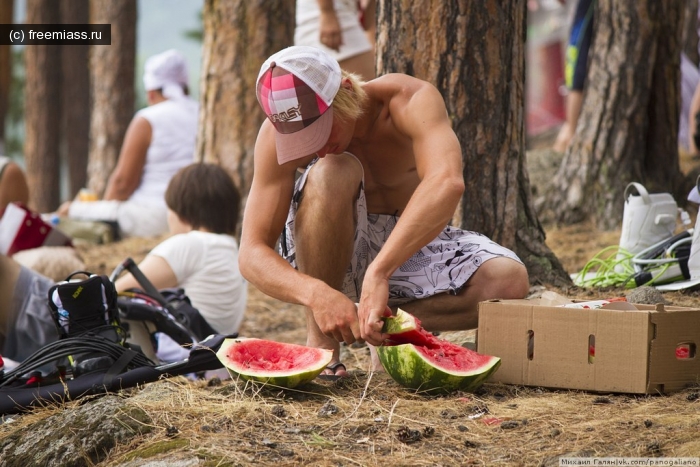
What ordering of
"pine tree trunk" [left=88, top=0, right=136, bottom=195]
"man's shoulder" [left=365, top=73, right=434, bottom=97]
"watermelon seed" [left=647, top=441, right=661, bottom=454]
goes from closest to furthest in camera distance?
1. "watermelon seed" [left=647, top=441, right=661, bottom=454]
2. "man's shoulder" [left=365, top=73, right=434, bottom=97]
3. "pine tree trunk" [left=88, top=0, right=136, bottom=195]

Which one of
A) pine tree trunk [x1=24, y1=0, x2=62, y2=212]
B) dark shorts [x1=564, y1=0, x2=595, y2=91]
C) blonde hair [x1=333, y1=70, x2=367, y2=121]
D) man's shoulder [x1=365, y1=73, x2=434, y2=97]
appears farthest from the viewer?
pine tree trunk [x1=24, y1=0, x2=62, y2=212]

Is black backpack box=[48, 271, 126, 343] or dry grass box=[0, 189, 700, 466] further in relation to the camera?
black backpack box=[48, 271, 126, 343]

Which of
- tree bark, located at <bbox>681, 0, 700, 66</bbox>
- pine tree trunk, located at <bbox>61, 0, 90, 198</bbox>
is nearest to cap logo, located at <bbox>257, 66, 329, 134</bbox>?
tree bark, located at <bbox>681, 0, 700, 66</bbox>

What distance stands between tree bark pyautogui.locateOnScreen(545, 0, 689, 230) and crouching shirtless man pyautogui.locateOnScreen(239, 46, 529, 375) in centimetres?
340

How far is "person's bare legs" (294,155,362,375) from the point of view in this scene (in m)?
3.82

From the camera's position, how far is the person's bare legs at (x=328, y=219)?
382cm

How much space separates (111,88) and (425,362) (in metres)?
9.90

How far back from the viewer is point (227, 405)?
331 cm

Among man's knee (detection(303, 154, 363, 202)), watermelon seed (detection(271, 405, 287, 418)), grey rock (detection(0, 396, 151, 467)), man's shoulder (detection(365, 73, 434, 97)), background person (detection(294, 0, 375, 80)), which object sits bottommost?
grey rock (detection(0, 396, 151, 467))

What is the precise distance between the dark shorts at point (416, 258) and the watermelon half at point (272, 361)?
54 centimetres

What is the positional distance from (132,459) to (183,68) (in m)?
6.80

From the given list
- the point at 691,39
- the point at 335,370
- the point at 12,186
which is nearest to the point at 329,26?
the point at 12,186

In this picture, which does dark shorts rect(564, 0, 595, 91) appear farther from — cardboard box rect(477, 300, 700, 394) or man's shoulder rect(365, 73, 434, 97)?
cardboard box rect(477, 300, 700, 394)

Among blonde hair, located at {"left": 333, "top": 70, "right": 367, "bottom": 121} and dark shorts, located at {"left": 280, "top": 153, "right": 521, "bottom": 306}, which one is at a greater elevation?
blonde hair, located at {"left": 333, "top": 70, "right": 367, "bottom": 121}
